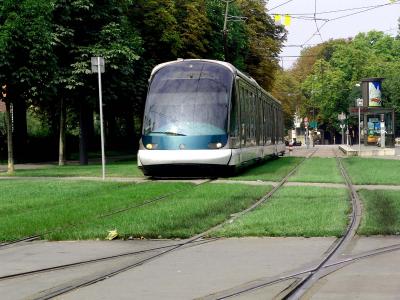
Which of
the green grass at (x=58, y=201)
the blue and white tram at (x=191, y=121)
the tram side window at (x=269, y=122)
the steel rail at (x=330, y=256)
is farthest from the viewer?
the tram side window at (x=269, y=122)

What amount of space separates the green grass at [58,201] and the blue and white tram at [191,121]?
1751 mm

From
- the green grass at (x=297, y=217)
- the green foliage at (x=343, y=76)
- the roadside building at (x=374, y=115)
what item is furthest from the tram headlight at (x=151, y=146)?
the green foliage at (x=343, y=76)

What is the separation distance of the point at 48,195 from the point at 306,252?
8.66m

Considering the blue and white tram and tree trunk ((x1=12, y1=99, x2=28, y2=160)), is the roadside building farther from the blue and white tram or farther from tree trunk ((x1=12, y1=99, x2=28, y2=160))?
the blue and white tram

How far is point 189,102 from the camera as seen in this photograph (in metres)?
19.7

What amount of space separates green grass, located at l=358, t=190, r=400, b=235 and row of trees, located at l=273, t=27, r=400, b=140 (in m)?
65.6

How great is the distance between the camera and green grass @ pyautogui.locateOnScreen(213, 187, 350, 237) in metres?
9.39

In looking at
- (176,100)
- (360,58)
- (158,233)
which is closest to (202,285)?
(158,233)

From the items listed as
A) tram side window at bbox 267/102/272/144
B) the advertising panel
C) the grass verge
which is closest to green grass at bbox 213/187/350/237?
the grass verge

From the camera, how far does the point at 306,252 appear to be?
8.03 meters

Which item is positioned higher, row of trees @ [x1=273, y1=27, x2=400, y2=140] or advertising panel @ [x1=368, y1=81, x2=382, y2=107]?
row of trees @ [x1=273, y1=27, x2=400, y2=140]

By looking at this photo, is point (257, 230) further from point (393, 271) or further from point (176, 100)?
point (176, 100)

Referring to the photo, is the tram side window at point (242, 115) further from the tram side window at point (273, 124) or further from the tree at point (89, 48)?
the tram side window at point (273, 124)

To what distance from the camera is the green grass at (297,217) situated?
9391 millimetres
